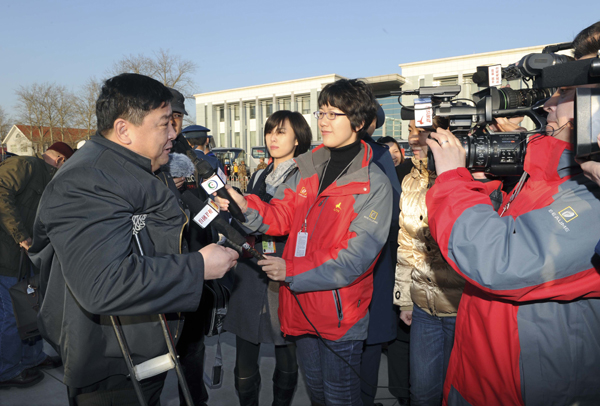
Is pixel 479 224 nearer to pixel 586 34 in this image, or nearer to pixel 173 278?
pixel 586 34

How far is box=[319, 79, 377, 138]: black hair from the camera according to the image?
252 centimetres

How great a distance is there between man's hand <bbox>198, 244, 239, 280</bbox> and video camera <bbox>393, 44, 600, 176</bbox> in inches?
39.1

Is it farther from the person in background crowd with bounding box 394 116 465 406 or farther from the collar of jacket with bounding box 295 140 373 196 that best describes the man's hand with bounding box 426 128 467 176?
the person in background crowd with bounding box 394 116 465 406

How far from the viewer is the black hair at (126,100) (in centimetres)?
176

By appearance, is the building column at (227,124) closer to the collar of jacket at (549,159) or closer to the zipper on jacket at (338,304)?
the zipper on jacket at (338,304)

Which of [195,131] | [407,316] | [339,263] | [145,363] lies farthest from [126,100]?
[195,131]

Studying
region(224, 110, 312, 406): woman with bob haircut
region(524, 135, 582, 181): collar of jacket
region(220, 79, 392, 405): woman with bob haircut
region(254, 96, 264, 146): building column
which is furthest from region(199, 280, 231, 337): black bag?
region(254, 96, 264, 146): building column

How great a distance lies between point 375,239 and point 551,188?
100cm

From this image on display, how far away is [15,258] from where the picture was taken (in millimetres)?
3963

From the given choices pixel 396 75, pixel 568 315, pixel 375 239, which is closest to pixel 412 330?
pixel 375 239

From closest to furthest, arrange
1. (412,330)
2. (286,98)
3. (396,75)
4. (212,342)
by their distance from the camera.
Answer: (412,330) → (212,342) → (396,75) → (286,98)

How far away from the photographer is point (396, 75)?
3766 cm

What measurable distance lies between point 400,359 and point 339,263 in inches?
68.9

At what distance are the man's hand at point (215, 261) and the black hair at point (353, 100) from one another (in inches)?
47.7
